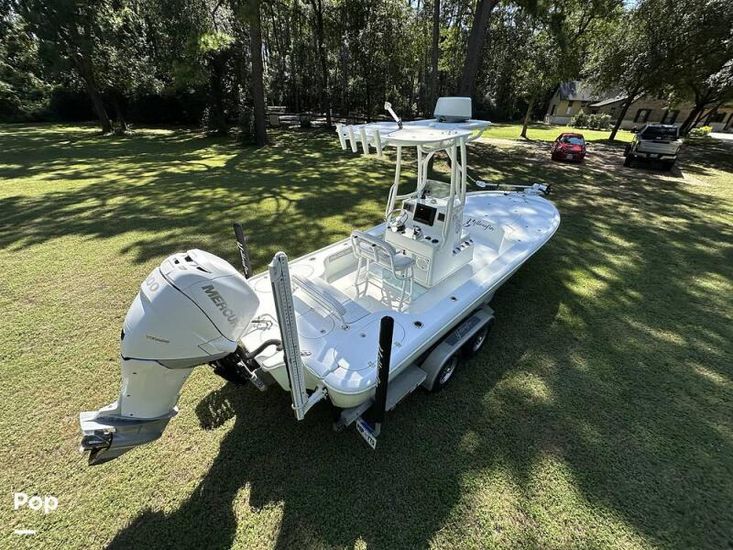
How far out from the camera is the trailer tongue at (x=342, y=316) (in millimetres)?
1931

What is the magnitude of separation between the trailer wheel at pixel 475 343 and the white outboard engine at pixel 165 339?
2.44 meters

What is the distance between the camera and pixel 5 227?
6.23 m

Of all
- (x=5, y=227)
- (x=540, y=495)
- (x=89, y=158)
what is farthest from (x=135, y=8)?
(x=540, y=495)

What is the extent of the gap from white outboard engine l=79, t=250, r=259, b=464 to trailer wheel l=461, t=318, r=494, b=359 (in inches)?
Answer: 95.9

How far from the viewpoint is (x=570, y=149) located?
44.3 ft

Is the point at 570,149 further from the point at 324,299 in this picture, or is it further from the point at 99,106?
→ the point at 99,106

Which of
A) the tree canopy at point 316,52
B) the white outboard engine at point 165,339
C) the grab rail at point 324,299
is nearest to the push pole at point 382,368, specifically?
the grab rail at point 324,299

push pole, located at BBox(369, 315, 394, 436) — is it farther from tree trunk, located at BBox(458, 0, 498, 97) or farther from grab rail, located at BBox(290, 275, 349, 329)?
tree trunk, located at BBox(458, 0, 498, 97)

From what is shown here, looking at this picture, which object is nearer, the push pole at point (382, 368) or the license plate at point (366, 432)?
the push pole at point (382, 368)

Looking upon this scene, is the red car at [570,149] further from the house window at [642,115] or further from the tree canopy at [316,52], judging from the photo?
the house window at [642,115]

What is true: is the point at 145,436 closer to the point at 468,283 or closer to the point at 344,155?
the point at 468,283

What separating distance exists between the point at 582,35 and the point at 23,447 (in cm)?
2557

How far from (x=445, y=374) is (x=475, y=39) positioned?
11.7 metres

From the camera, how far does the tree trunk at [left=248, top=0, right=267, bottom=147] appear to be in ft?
37.2
